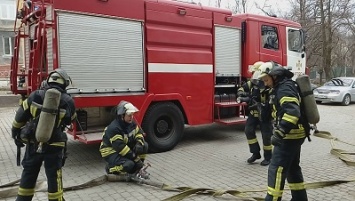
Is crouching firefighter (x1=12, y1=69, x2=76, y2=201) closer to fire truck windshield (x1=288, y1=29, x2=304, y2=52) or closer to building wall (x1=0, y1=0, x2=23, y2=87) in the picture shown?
fire truck windshield (x1=288, y1=29, x2=304, y2=52)

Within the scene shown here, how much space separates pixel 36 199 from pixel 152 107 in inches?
111

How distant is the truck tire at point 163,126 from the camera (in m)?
6.40

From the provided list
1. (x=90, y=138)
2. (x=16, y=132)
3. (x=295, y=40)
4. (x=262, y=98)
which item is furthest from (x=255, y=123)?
(x=295, y=40)

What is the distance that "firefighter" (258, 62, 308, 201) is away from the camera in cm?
335

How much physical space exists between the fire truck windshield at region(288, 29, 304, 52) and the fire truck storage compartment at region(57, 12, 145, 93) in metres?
4.45

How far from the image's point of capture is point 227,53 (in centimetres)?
764

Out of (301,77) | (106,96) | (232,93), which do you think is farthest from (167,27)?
(301,77)

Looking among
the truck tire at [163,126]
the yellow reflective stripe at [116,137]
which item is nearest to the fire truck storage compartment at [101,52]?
the truck tire at [163,126]

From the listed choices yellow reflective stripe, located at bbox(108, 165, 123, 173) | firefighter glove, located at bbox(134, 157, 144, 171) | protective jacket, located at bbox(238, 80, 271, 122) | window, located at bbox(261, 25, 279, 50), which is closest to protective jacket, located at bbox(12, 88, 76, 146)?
yellow reflective stripe, located at bbox(108, 165, 123, 173)

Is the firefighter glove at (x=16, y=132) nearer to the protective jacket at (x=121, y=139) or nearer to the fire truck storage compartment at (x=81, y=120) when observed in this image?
the protective jacket at (x=121, y=139)

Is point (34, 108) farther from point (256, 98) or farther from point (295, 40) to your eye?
point (295, 40)

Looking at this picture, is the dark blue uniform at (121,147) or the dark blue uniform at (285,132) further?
the dark blue uniform at (121,147)

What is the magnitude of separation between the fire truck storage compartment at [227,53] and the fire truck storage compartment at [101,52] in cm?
199

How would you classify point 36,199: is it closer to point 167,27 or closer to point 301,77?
point 301,77
